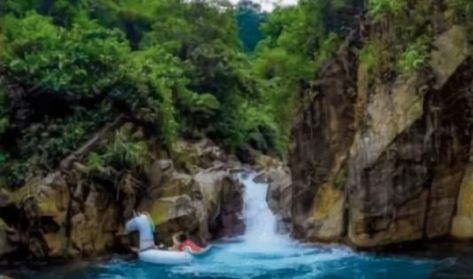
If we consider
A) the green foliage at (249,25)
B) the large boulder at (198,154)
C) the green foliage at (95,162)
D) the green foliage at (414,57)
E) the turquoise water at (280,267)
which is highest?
the green foliage at (249,25)

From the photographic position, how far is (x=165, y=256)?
68.4 ft

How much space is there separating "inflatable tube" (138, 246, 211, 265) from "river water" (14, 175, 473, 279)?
23 cm

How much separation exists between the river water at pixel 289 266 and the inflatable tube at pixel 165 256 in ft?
0.76

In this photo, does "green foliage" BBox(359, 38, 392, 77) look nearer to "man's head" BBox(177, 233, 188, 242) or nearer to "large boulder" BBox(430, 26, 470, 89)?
"large boulder" BBox(430, 26, 470, 89)

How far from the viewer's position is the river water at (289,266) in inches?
717

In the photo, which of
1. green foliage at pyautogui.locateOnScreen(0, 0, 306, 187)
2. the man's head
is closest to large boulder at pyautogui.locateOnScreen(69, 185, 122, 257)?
green foliage at pyautogui.locateOnScreen(0, 0, 306, 187)

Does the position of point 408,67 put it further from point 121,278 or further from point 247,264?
point 121,278

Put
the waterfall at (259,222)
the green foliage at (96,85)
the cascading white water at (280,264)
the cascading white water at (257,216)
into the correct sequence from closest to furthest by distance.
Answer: the cascading white water at (280,264), the green foliage at (96,85), the waterfall at (259,222), the cascading white water at (257,216)

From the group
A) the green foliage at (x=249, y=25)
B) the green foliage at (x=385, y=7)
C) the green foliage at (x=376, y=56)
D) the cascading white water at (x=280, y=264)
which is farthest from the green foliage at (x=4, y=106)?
the green foliage at (x=249, y=25)

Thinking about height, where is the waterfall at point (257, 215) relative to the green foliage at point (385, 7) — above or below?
below

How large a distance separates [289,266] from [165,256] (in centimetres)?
350

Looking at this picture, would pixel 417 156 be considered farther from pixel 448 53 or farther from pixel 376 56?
pixel 376 56

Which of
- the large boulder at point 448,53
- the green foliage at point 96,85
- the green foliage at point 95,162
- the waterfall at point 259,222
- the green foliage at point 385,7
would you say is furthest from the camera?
the waterfall at point 259,222

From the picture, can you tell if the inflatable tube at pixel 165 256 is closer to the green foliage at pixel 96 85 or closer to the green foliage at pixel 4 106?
the green foliage at pixel 96 85
